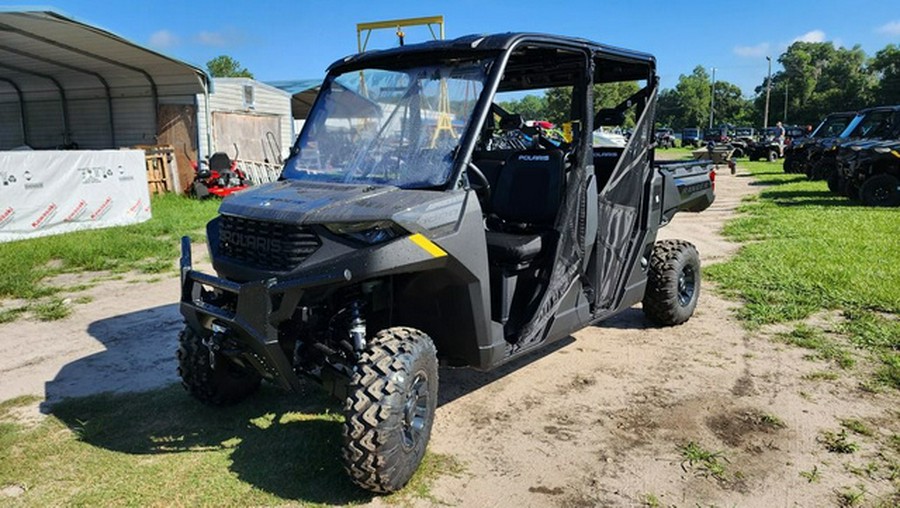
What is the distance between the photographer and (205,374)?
4375 millimetres

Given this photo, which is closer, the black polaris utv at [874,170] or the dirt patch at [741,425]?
the dirt patch at [741,425]

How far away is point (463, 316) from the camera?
12.5 feet

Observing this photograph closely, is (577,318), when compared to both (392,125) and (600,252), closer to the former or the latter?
(600,252)

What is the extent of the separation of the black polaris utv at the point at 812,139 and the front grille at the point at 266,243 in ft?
65.7

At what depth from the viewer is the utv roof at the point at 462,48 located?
408 centimetres

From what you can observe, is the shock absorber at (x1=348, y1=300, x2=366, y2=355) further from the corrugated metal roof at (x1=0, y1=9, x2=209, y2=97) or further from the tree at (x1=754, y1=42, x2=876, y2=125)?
the tree at (x1=754, y1=42, x2=876, y2=125)

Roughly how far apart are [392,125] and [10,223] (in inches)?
404

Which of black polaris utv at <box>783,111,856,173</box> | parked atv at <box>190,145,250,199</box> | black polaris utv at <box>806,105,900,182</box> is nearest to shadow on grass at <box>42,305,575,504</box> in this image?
parked atv at <box>190,145,250,199</box>

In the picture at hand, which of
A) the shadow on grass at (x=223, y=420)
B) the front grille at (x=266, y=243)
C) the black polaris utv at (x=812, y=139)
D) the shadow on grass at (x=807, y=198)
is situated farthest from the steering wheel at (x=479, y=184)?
the black polaris utv at (x=812, y=139)

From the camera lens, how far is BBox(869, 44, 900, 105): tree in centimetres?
5521

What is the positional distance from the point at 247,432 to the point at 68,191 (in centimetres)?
1042

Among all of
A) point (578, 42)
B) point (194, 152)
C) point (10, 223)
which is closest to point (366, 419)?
point (578, 42)

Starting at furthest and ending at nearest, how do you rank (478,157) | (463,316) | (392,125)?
(478,157), (392,125), (463,316)

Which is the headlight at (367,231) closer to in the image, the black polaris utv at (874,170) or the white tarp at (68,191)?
the white tarp at (68,191)
